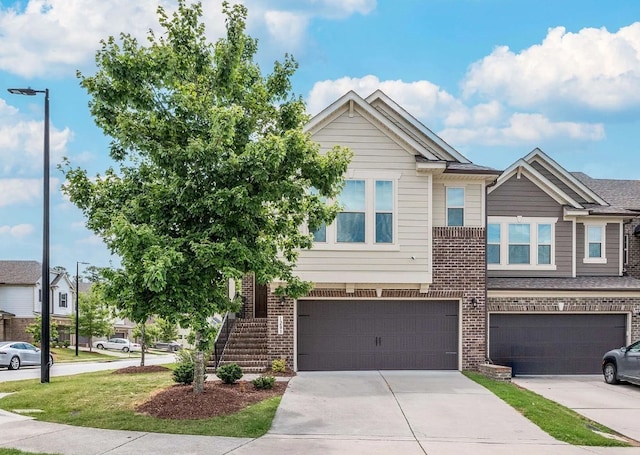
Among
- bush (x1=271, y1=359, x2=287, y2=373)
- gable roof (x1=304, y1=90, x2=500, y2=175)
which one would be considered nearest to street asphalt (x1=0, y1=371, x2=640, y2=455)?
bush (x1=271, y1=359, x2=287, y2=373)

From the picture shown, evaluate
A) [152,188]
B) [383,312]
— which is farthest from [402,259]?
[152,188]

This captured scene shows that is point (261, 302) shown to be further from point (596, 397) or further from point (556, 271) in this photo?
point (596, 397)

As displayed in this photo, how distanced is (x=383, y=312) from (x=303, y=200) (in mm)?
6080

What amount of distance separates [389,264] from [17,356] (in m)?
18.7

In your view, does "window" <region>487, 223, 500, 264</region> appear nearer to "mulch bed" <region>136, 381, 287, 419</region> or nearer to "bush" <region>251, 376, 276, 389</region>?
"mulch bed" <region>136, 381, 287, 419</region>

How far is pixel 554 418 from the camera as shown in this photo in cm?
1118

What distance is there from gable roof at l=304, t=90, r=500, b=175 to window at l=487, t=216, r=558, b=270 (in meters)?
3.14

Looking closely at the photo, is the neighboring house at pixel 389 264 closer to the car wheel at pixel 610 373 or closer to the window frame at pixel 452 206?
the window frame at pixel 452 206

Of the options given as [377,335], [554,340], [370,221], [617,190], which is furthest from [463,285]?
[617,190]

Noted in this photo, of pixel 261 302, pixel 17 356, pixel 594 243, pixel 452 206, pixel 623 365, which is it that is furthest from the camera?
pixel 17 356

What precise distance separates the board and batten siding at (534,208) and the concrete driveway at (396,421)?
6.36 meters

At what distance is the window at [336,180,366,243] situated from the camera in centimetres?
1592

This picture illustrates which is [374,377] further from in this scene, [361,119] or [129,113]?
[129,113]

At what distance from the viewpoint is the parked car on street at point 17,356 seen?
25.2 meters
